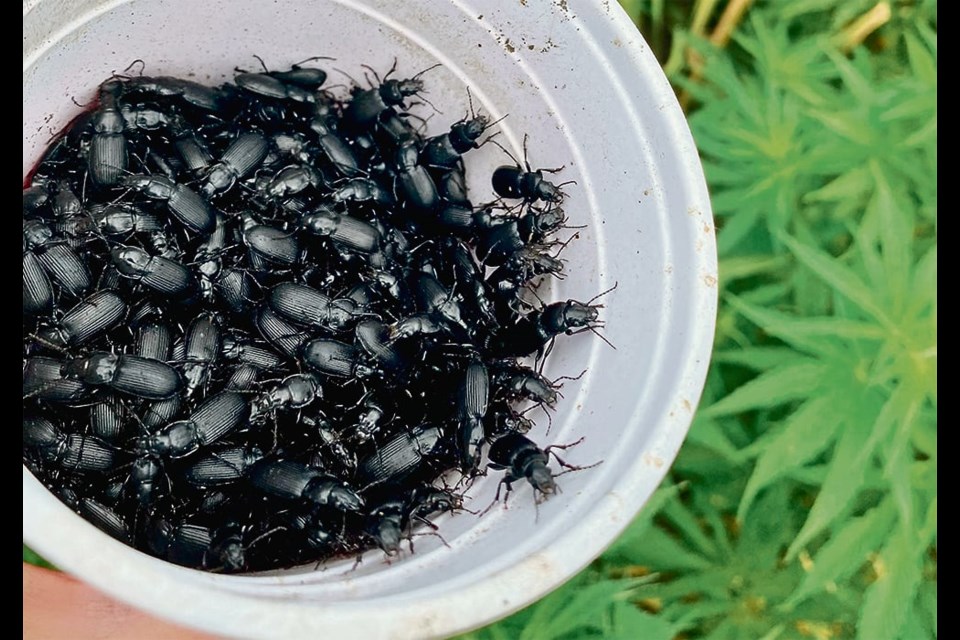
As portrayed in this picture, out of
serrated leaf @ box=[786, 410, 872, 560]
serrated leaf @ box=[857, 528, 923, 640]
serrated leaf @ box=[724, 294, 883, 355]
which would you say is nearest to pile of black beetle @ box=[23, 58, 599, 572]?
serrated leaf @ box=[724, 294, 883, 355]

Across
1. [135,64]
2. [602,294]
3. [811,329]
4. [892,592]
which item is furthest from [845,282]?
[135,64]

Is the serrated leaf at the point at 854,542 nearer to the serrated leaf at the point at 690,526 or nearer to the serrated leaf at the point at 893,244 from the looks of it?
the serrated leaf at the point at 690,526

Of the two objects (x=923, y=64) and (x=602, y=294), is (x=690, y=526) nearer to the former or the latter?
(x=602, y=294)

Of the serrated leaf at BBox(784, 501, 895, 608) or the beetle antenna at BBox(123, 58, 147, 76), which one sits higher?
the beetle antenna at BBox(123, 58, 147, 76)

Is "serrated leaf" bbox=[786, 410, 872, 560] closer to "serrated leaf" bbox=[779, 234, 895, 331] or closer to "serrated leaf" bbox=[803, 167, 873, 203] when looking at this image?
"serrated leaf" bbox=[779, 234, 895, 331]

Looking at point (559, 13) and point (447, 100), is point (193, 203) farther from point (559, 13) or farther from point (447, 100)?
point (559, 13)

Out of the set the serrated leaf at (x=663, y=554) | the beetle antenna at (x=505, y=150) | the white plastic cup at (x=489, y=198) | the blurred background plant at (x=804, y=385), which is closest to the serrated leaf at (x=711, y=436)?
the blurred background plant at (x=804, y=385)
